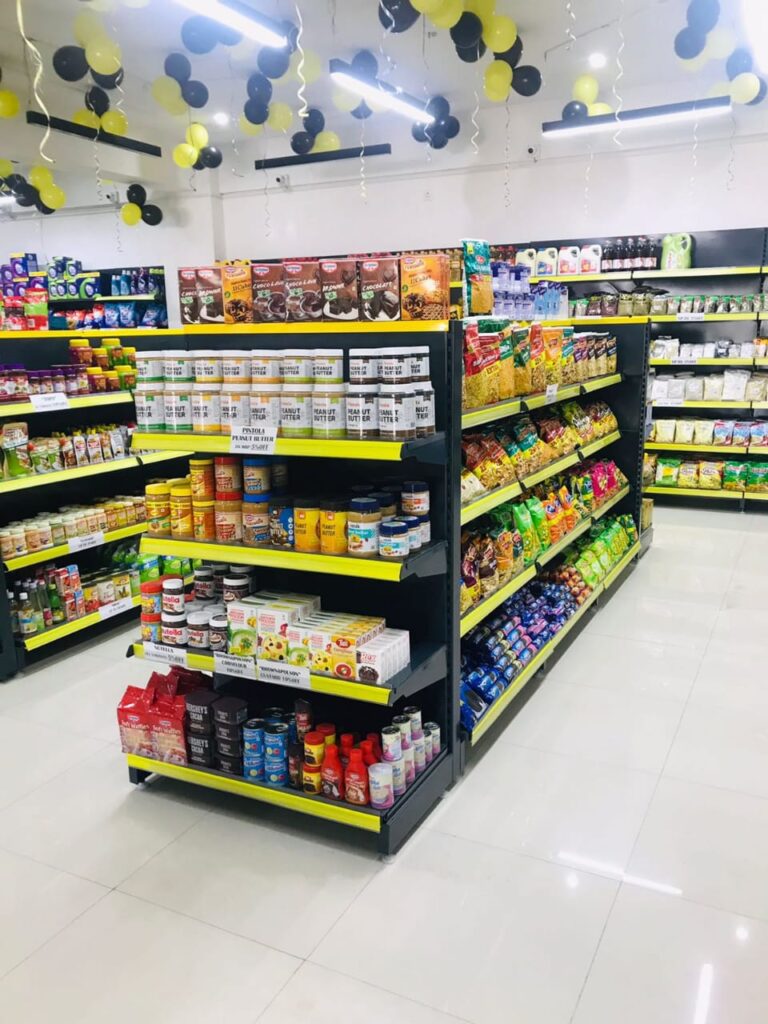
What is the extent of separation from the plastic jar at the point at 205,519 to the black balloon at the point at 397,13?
12.1 ft

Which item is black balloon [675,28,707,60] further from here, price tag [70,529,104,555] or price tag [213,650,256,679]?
price tag [213,650,256,679]

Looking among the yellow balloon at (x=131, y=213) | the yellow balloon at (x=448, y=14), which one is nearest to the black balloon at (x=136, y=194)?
the yellow balloon at (x=131, y=213)

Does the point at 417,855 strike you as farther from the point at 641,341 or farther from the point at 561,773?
the point at 641,341

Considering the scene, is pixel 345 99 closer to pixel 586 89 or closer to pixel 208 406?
pixel 586 89

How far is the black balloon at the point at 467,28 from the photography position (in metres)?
5.16

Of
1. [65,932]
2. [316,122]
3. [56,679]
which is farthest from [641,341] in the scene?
[316,122]

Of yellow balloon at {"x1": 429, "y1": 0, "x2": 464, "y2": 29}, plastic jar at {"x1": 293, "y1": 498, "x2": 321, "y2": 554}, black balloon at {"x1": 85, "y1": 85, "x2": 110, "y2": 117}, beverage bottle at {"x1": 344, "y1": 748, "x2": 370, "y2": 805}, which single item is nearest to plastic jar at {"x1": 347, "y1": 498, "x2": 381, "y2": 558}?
plastic jar at {"x1": 293, "y1": 498, "x2": 321, "y2": 554}

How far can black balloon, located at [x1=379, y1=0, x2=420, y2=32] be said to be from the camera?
4719mm

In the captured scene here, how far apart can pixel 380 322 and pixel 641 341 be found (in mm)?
2991

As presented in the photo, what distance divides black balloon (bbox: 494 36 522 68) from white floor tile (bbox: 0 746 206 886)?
563 centimetres

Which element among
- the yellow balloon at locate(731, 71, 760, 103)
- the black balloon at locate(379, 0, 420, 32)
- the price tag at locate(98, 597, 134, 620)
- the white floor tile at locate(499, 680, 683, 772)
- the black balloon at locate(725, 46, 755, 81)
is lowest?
the white floor tile at locate(499, 680, 683, 772)

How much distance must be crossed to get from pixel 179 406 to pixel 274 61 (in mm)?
4451

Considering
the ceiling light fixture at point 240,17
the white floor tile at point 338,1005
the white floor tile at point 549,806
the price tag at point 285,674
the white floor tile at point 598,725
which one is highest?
the ceiling light fixture at point 240,17

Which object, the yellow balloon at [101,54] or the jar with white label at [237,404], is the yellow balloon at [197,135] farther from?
the jar with white label at [237,404]
